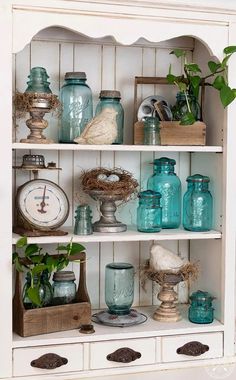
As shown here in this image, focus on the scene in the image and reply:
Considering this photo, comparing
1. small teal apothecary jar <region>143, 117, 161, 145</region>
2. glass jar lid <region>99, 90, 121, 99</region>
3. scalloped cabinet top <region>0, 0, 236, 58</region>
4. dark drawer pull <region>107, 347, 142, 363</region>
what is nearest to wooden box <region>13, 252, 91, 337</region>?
dark drawer pull <region>107, 347, 142, 363</region>

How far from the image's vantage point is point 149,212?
7.84ft

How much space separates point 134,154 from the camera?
2594 mm

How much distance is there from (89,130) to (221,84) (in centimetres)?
49

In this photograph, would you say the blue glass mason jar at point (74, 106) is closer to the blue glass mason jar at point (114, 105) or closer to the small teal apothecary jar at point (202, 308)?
the blue glass mason jar at point (114, 105)

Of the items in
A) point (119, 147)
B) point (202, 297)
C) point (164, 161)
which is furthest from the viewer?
point (164, 161)

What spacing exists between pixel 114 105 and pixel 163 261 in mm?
609

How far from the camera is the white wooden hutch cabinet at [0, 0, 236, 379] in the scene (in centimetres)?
→ 210

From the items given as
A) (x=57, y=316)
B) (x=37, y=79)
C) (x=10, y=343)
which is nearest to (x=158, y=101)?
(x=37, y=79)

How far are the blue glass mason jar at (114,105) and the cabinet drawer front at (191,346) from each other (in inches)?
29.6

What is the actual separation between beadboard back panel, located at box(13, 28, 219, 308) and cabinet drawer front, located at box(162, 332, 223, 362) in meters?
0.32

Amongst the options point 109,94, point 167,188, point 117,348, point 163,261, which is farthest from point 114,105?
point 117,348

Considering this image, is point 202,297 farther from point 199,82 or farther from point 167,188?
point 199,82

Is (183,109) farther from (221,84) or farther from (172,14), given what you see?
(172,14)

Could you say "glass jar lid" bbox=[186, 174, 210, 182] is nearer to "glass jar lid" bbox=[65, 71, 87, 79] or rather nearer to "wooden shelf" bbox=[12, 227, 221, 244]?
"wooden shelf" bbox=[12, 227, 221, 244]
